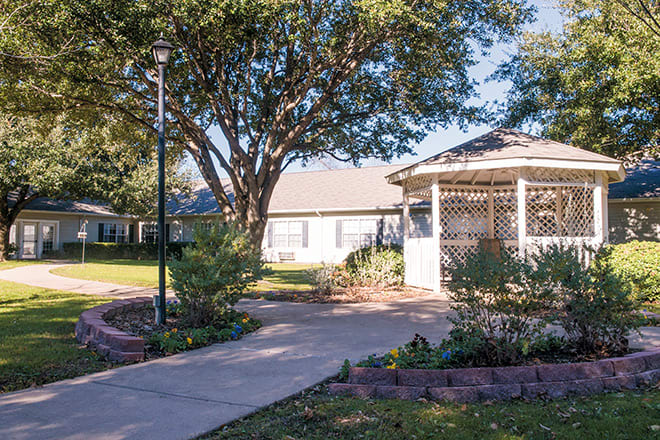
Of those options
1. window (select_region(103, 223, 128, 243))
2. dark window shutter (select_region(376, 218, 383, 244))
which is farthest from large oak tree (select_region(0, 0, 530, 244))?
window (select_region(103, 223, 128, 243))

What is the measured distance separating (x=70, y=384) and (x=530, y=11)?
448 inches

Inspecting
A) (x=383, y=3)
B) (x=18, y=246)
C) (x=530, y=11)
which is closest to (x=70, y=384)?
(x=383, y=3)

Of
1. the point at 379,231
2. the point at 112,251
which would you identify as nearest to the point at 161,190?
the point at 379,231

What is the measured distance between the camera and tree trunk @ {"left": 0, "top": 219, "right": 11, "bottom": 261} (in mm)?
21172

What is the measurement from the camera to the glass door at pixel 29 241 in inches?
958

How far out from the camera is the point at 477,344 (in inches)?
168

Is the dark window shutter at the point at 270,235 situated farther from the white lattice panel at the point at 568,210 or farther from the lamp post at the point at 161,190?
the lamp post at the point at 161,190

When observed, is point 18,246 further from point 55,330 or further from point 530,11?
point 530,11

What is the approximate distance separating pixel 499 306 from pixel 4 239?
75.7 feet

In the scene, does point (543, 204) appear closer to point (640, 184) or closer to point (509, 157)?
point (509, 157)

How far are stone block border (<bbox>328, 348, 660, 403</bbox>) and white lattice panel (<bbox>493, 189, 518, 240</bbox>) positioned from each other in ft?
30.5

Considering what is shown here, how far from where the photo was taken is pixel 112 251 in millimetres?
25781

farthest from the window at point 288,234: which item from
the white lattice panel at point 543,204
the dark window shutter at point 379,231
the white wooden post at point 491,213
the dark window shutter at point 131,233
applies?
the white lattice panel at point 543,204

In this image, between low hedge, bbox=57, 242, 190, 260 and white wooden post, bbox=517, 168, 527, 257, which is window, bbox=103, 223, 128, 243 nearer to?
low hedge, bbox=57, 242, 190, 260
